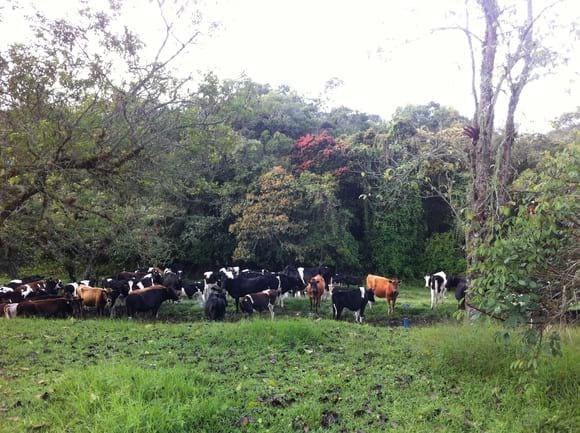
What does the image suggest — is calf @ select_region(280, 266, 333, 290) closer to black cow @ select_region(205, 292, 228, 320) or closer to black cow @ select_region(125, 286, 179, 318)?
black cow @ select_region(205, 292, 228, 320)

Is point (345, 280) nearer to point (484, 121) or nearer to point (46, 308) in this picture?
point (46, 308)

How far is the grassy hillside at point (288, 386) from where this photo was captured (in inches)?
203

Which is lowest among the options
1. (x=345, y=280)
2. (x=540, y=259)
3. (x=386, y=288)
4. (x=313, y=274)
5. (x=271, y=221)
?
(x=345, y=280)

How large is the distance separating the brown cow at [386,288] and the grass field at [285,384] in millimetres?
5958

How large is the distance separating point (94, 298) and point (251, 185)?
8.64 m

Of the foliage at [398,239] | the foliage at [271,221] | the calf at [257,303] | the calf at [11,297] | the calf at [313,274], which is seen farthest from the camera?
the foliage at [398,239]

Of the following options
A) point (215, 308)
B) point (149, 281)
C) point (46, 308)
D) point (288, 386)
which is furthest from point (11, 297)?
point (288, 386)

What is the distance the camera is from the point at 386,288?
52.7 feet

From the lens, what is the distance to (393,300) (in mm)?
15484

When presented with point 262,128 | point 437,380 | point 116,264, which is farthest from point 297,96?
point 437,380

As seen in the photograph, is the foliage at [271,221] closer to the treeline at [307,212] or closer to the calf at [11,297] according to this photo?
the treeline at [307,212]

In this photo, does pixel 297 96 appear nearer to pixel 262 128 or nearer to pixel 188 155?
pixel 262 128

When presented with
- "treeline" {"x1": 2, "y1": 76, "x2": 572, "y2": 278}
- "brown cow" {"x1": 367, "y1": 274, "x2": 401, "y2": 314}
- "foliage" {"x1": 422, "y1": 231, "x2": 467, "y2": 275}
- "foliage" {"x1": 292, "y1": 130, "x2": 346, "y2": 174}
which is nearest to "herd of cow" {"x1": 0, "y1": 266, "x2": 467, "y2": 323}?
"brown cow" {"x1": 367, "y1": 274, "x2": 401, "y2": 314}

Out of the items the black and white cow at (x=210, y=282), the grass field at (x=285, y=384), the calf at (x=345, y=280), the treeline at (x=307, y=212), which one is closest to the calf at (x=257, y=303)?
the black and white cow at (x=210, y=282)
